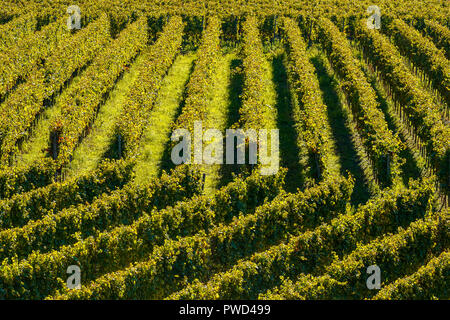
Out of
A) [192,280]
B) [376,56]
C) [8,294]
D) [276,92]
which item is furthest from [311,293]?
[376,56]

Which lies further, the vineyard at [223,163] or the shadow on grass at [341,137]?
the shadow on grass at [341,137]

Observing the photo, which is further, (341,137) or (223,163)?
(341,137)

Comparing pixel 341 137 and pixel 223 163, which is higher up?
pixel 341 137

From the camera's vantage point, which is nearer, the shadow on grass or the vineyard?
the vineyard

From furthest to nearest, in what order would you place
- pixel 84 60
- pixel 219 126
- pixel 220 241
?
pixel 84 60, pixel 219 126, pixel 220 241

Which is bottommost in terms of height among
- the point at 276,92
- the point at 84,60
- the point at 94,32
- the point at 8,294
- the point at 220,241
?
the point at 8,294

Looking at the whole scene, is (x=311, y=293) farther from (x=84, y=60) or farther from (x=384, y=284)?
(x=84, y=60)

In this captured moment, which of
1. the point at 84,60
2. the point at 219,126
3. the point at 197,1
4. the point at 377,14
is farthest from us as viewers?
the point at 197,1

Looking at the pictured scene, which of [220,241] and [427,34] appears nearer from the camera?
[220,241]
